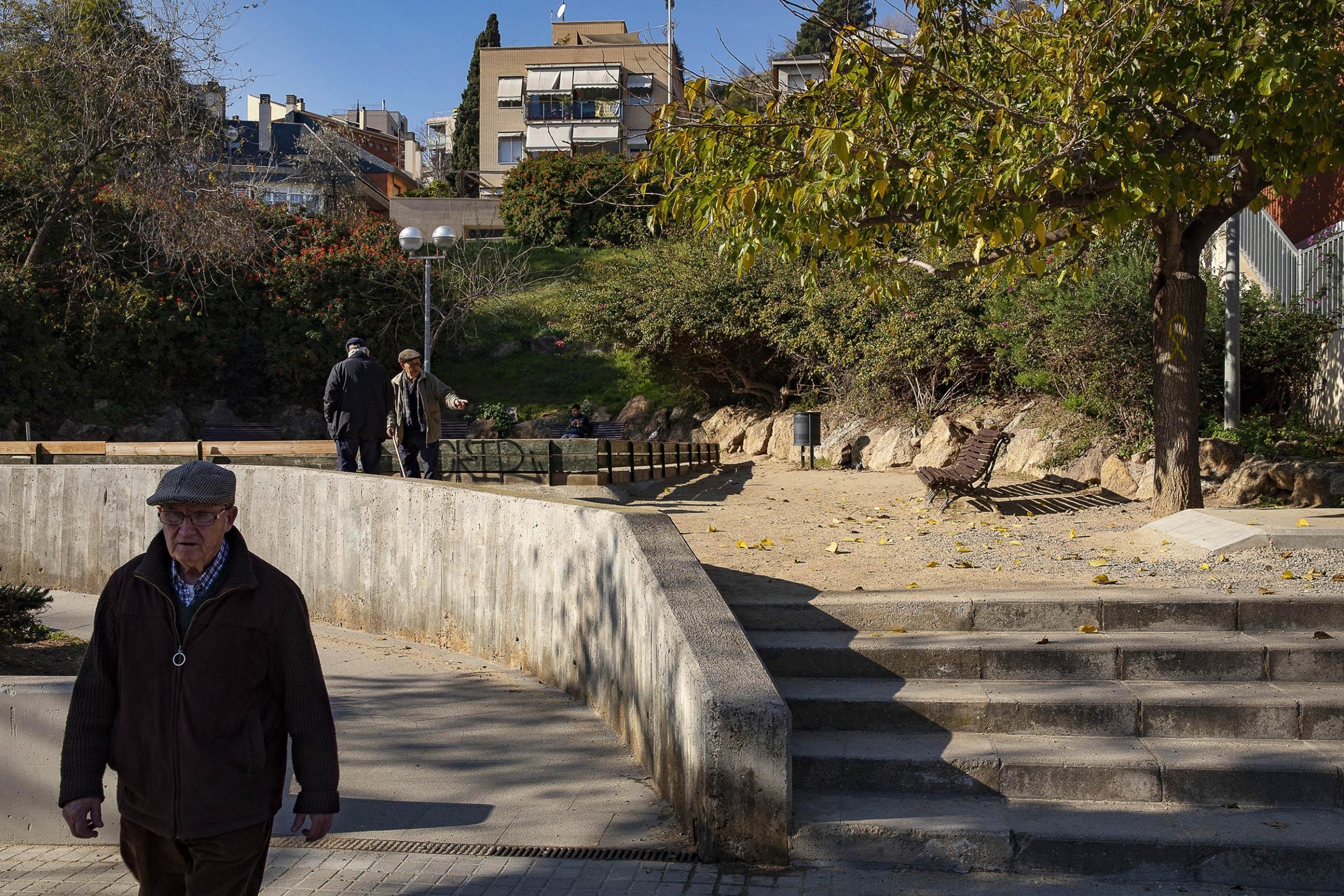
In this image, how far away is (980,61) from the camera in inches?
411

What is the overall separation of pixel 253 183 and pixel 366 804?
15.3 metres

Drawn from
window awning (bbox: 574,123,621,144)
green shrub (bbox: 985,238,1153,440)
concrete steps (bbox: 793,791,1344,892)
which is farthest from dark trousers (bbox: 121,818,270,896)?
window awning (bbox: 574,123,621,144)

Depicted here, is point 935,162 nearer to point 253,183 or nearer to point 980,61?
point 980,61

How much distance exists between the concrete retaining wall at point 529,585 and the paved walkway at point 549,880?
0.21 m

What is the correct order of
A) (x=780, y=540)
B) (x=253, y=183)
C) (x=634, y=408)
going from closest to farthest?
1. (x=780, y=540)
2. (x=253, y=183)
3. (x=634, y=408)

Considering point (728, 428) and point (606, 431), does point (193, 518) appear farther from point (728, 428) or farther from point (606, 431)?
point (728, 428)

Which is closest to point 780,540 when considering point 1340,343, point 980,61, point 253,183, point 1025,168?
point 1025,168

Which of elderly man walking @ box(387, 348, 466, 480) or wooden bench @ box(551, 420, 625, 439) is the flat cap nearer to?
elderly man walking @ box(387, 348, 466, 480)

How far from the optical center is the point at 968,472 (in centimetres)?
1239

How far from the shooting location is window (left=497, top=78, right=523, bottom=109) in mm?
56750

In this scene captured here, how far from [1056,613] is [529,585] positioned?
10.4 feet

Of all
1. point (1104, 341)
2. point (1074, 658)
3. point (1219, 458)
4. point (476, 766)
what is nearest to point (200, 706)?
point (476, 766)

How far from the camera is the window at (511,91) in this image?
56750 millimetres

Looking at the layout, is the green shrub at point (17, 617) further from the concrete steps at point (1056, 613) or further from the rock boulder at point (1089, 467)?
the rock boulder at point (1089, 467)
